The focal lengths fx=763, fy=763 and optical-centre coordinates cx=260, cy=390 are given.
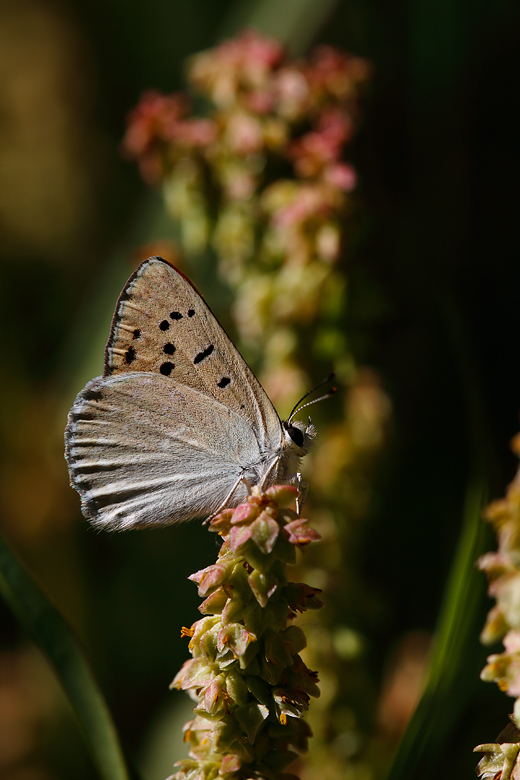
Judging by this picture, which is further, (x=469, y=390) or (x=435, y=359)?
(x=435, y=359)

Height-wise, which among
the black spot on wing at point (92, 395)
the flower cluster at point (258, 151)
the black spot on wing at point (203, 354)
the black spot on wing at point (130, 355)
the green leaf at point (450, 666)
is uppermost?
the flower cluster at point (258, 151)

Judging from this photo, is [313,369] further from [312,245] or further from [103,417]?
[103,417]

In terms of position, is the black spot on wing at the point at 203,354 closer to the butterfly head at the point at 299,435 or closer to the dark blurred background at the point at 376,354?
the butterfly head at the point at 299,435

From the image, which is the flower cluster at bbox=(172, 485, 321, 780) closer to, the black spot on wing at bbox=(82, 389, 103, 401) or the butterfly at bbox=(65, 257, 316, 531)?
the butterfly at bbox=(65, 257, 316, 531)

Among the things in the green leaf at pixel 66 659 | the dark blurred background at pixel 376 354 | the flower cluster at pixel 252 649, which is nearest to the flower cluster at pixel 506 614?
the flower cluster at pixel 252 649

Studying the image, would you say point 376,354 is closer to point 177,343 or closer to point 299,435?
point 299,435

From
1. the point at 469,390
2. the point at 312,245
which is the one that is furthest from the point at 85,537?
the point at 469,390

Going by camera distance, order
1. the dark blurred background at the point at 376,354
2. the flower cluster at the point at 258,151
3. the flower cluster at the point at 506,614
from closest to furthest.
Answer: the flower cluster at the point at 506,614
the flower cluster at the point at 258,151
the dark blurred background at the point at 376,354
